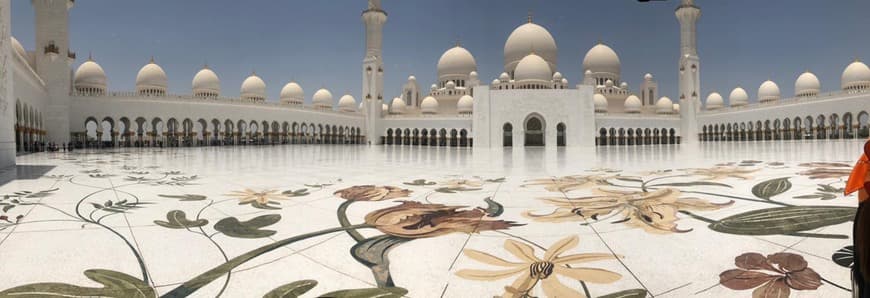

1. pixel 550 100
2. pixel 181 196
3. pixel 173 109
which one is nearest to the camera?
pixel 181 196

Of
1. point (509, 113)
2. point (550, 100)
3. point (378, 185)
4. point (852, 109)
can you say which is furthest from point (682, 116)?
point (378, 185)

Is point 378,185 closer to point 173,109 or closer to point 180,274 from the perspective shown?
point 180,274

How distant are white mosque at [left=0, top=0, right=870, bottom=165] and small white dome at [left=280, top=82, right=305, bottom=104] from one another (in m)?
0.08

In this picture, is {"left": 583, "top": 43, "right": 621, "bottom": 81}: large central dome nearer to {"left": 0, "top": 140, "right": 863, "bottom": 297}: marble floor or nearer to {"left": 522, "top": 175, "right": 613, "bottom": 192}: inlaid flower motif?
{"left": 522, "top": 175, "right": 613, "bottom": 192}: inlaid flower motif

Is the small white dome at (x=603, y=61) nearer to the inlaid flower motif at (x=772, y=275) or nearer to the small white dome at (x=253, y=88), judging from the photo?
the small white dome at (x=253, y=88)

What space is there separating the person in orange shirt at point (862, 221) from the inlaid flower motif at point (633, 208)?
1259mm

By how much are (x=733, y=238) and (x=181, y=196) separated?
12.3 feet

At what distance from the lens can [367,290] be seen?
1510mm

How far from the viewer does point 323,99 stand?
110 ft

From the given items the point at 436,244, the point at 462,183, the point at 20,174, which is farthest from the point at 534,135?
the point at 436,244

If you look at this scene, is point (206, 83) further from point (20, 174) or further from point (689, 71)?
point (689, 71)

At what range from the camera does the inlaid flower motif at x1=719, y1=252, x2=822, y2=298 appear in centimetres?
146

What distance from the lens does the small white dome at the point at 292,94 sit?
107 feet

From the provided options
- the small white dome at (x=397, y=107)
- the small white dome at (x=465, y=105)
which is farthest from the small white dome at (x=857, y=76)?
the small white dome at (x=397, y=107)
